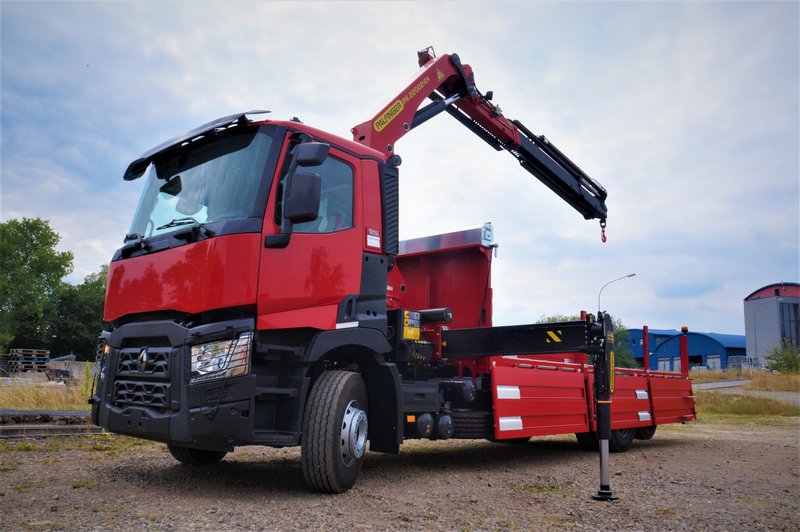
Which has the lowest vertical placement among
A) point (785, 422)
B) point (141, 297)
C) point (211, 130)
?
point (785, 422)

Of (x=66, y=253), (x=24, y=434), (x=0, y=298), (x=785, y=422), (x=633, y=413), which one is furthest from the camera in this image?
(x=66, y=253)

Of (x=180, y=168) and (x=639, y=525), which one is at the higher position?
(x=180, y=168)

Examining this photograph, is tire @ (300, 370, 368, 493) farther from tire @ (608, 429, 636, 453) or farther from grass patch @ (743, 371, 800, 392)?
grass patch @ (743, 371, 800, 392)

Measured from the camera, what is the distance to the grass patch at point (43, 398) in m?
10.7

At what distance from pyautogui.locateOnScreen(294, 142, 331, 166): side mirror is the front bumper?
53.4 inches

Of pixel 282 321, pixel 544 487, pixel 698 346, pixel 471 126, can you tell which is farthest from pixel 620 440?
pixel 698 346

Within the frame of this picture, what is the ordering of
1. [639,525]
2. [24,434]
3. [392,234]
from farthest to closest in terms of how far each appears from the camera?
1. [24,434]
2. [392,234]
3. [639,525]

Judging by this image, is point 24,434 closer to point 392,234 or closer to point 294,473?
point 294,473

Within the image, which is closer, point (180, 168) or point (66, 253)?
point (180, 168)

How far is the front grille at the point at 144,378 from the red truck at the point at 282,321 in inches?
0.6

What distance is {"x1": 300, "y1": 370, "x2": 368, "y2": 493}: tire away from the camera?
5309mm

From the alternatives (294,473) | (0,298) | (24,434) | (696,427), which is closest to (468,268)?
(294,473)

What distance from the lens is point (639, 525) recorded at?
4.83 m

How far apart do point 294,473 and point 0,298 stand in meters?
63.0
